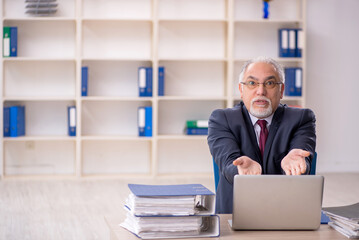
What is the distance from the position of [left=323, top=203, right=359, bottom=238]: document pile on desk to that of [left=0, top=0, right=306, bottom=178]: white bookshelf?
393 centimetres

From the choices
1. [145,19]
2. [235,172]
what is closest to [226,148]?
[235,172]

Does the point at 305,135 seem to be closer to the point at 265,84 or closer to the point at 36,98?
the point at 265,84

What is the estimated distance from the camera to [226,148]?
228 centimetres

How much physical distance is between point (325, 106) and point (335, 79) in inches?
12.5

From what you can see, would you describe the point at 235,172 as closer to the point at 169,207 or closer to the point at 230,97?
the point at 169,207

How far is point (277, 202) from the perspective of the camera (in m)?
1.74

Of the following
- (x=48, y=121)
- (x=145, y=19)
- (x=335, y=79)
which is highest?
(x=145, y=19)

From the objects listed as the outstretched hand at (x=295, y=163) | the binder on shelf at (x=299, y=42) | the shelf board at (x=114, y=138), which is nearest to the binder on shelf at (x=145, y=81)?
the shelf board at (x=114, y=138)

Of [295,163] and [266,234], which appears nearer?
[266,234]

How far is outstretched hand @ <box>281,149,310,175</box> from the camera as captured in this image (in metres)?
1.96

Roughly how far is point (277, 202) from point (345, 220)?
0.22m

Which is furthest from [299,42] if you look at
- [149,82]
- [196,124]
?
[149,82]

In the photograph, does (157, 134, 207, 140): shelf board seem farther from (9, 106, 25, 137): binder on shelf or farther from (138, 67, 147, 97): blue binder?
(9, 106, 25, 137): binder on shelf

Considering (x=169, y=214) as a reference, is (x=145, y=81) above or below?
above
